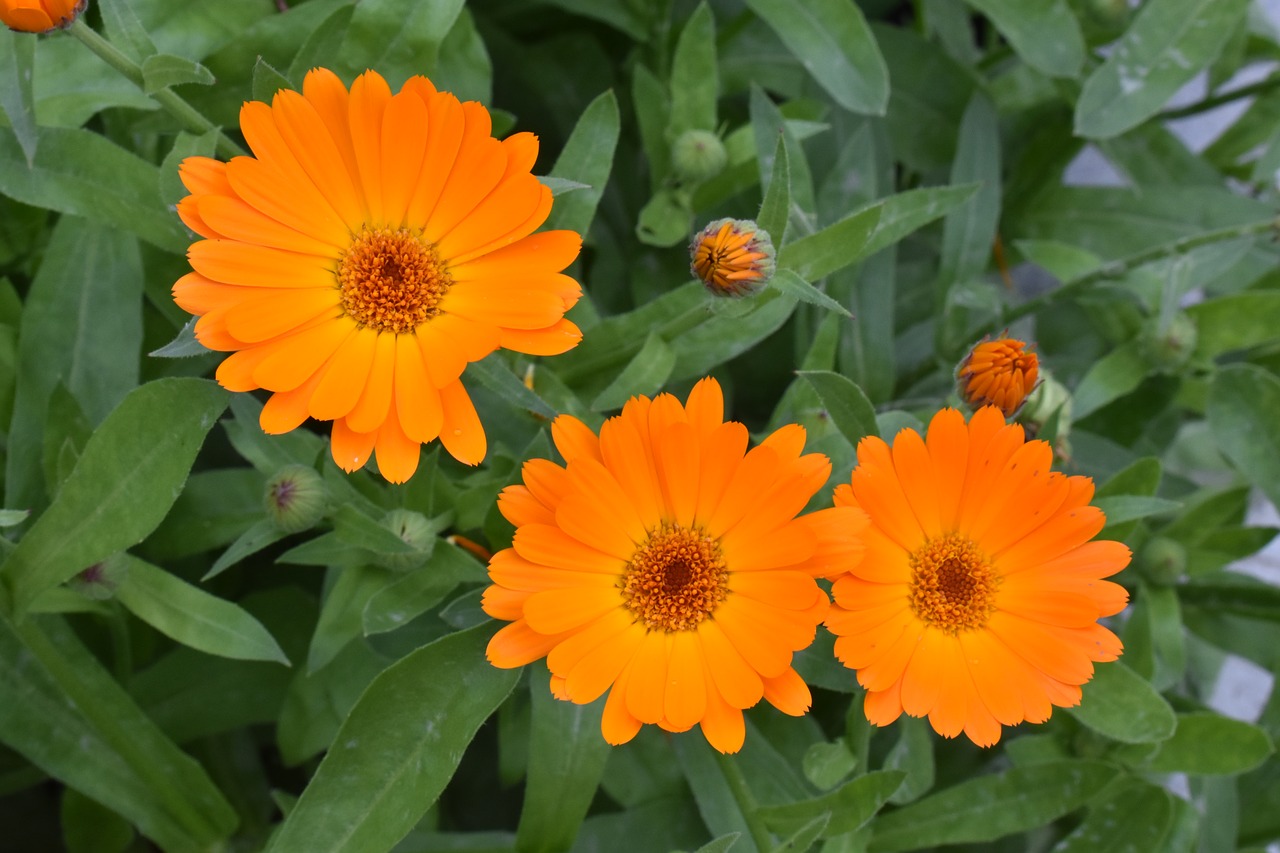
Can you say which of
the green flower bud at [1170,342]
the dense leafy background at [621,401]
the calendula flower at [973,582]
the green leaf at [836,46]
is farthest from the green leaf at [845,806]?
the green leaf at [836,46]

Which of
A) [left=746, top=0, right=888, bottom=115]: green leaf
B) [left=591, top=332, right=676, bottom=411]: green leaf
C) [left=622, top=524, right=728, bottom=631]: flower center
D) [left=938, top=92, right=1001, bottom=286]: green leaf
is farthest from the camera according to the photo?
[left=938, top=92, right=1001, bottom=286]: green leaf

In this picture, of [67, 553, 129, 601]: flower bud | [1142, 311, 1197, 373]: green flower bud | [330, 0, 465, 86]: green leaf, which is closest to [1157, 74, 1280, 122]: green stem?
[1142, 311, 1197, 373]: green flower bud

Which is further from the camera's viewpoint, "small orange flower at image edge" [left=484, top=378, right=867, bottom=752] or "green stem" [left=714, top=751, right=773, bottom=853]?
"green stem" [left=714, top=751, right=773, bottom=853]

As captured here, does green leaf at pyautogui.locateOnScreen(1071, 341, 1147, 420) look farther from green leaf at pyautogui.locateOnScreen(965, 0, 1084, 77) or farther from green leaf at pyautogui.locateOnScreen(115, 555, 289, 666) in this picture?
green leaf at pyautogui.locateOnScreen(115, 555, 289, 666)

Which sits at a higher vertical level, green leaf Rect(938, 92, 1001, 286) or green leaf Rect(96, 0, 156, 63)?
green leaf Rect(938, 92, 1001, 286)

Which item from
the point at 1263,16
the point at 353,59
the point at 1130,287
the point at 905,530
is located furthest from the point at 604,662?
the point at 1263,16

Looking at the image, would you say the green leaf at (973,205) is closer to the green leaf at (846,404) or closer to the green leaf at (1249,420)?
the green leaf at (1249,420)
